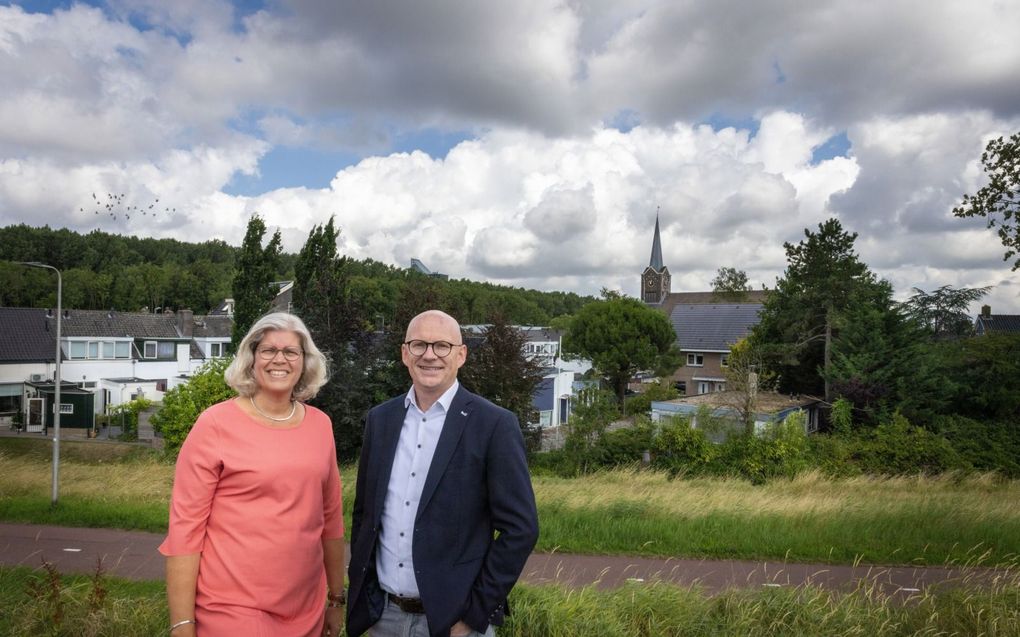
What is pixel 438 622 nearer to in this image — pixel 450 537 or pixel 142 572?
pixel 450 537

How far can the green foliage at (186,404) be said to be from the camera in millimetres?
21328

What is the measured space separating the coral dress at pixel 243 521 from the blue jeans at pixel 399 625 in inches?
13.3

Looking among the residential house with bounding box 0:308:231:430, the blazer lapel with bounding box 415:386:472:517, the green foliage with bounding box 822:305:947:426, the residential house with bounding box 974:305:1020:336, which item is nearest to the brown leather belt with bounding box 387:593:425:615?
the blazer lapel with bounding box 415:386:472:517

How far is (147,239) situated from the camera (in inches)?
4323

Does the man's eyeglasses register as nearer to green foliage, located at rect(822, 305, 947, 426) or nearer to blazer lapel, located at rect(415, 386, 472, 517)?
blazer lapel, located at rect(415, 386, 472, 517)

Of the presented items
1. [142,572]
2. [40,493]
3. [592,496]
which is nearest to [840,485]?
[592,496]

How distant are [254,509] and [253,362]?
24.6 inches

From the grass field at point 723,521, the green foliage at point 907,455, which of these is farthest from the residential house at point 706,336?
the grass field at point 723,521

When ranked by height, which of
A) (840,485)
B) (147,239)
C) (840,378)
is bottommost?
(840,485)

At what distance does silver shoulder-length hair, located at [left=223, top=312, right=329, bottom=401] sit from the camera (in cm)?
278

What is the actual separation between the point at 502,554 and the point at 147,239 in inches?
4900

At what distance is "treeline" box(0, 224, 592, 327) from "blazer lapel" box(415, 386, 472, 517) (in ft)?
179

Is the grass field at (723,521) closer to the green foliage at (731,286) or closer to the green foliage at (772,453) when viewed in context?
the green foliage at (772,453)

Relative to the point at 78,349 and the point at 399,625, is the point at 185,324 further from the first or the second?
the point at 399,625
